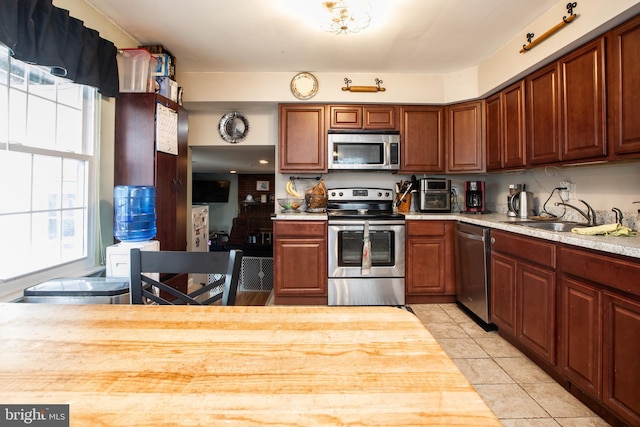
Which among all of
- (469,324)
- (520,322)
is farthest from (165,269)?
(469,324)

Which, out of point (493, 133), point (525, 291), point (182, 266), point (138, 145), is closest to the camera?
point (182, 266)

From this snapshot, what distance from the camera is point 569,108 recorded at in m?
2.10

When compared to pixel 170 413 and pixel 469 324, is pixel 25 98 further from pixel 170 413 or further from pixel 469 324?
pixel 469 324

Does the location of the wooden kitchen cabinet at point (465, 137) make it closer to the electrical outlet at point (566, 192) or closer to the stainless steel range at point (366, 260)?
the electrical outlet at point (566, 192)

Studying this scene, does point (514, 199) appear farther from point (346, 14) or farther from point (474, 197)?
point (346, 14)

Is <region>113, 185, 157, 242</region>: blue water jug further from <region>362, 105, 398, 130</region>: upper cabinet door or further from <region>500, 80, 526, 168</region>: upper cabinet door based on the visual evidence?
<region>500, 80, 526, 168</region>: upper cabinet door

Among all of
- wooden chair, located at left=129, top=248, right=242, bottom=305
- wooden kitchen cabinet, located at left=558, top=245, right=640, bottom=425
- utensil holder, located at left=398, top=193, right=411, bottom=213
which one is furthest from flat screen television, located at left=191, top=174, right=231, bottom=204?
wooden kitchen cabinet, located at left=558, top=245, right=640, bottom=425

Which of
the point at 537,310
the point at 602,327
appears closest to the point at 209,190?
the point at 537,310

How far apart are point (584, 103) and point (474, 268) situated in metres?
1.41

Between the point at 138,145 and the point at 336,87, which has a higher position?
the point at 336,87

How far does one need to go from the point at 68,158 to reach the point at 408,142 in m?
2.94

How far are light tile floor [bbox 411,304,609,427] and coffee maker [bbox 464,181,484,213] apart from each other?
1220mm

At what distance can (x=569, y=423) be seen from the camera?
1.53 m

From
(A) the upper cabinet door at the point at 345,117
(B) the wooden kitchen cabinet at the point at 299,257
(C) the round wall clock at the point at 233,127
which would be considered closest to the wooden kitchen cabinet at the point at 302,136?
(A) the upper cabinet door at the point at 345,117
